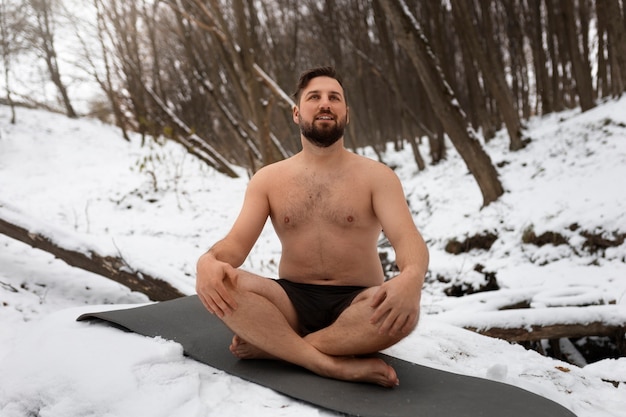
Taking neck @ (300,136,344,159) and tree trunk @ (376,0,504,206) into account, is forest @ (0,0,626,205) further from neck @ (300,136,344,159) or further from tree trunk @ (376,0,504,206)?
neck @ (300,136,344,159)

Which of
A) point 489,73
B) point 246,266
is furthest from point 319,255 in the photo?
point 489,73

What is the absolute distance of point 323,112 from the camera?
1.71 metres

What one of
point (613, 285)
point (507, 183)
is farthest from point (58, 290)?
point (507, 183)

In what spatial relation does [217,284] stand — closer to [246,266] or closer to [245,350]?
[245,350]

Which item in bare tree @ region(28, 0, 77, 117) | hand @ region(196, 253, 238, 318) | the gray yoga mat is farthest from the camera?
bare tree @ region(28, 0, 77, 117)

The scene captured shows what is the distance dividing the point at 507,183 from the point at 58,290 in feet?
20.1

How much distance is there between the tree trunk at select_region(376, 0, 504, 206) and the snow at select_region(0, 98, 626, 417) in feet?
1.41

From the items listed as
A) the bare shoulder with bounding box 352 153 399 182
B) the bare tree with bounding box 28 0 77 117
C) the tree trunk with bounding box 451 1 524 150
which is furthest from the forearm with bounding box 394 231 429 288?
the bare tree with bounding box 28 0 77 117

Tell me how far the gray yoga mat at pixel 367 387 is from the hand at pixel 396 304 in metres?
0.23

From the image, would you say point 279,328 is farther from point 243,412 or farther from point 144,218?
point 144,218

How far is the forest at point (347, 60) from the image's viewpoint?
635cm

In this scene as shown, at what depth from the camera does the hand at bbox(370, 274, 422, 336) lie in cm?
133

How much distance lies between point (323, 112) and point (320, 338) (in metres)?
0.85

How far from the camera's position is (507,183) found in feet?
22.3
